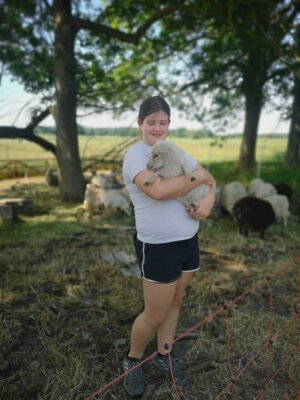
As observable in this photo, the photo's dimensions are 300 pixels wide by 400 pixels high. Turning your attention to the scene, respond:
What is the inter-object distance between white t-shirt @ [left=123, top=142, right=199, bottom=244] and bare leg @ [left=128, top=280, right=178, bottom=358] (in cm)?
32

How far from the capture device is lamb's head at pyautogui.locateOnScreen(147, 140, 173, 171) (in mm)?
2293

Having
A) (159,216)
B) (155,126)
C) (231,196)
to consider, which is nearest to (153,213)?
(159,216)

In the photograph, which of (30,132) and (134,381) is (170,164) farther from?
(30,132)

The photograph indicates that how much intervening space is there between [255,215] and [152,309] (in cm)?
485

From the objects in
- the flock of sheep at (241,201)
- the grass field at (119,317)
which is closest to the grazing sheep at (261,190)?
the flock of sheep at (241,201)

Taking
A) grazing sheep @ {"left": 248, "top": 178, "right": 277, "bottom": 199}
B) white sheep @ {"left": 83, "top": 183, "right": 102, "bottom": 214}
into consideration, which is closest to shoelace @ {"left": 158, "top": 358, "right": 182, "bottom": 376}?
grazing sheep @ {"left": 248, "top": 178, "right": 277, "bottom": 199}

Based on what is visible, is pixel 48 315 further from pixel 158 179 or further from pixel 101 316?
pixel 158 179

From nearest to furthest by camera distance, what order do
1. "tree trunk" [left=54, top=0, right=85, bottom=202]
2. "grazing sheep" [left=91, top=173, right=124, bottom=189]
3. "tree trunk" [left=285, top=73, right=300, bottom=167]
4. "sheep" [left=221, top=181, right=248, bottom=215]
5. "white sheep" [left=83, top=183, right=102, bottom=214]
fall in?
"sheep" [left=221, top=181, right=248, bottom=215] < "white sheep" [left=83, top=183, right=102, bottom=214] < "grazing sheep" [left=91, top=173, right=124, bottom=189] < "tree trunk" [left=54, top=0, right=85, bottom=202] < "tree trunk" [left=285, top=73, right=300, bottom=167]

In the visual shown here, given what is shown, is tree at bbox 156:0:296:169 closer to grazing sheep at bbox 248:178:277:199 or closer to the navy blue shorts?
grazing sheep at bbox 248:178:277:199

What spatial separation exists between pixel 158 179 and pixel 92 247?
437 cm

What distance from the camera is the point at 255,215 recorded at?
691 cm

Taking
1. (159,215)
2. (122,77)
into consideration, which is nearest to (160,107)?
(159,215)

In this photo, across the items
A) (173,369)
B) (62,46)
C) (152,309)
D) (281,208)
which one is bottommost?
(173,369)

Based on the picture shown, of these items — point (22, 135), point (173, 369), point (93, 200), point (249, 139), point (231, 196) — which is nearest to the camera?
point (173, 369)
